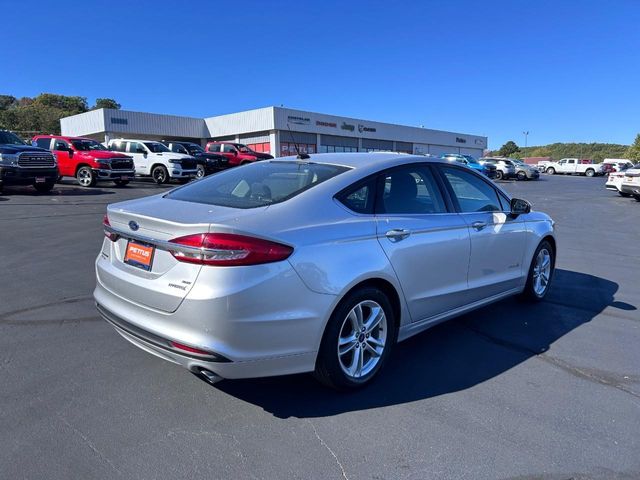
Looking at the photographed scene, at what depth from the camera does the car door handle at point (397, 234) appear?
3344 mm

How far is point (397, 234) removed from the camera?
3387 mm

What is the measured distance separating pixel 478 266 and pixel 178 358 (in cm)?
273

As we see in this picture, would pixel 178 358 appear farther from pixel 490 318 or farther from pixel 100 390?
pixel 490 318

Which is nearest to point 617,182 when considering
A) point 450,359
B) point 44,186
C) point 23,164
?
point 450,359

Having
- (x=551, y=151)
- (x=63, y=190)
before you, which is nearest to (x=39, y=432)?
(x=63, y=190)

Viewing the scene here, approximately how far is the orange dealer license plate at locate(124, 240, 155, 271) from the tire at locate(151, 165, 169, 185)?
64.3ft

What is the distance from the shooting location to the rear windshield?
3.22 meters

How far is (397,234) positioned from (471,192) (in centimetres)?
152

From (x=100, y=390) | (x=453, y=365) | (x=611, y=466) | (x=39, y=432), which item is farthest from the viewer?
(x=453, y=365)

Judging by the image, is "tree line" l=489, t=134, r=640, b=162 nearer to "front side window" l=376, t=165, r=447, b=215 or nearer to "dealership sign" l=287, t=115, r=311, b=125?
"dealership sign" l=287, t=115, r=311, b=125

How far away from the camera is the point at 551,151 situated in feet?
411

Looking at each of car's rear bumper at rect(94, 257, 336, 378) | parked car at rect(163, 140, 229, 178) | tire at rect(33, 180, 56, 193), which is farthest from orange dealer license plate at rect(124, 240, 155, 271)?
parked car at rect(163, 140, 229, 178)

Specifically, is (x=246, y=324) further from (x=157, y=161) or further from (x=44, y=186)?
(x=157, y=161)

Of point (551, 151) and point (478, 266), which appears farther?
point (551, 151)
